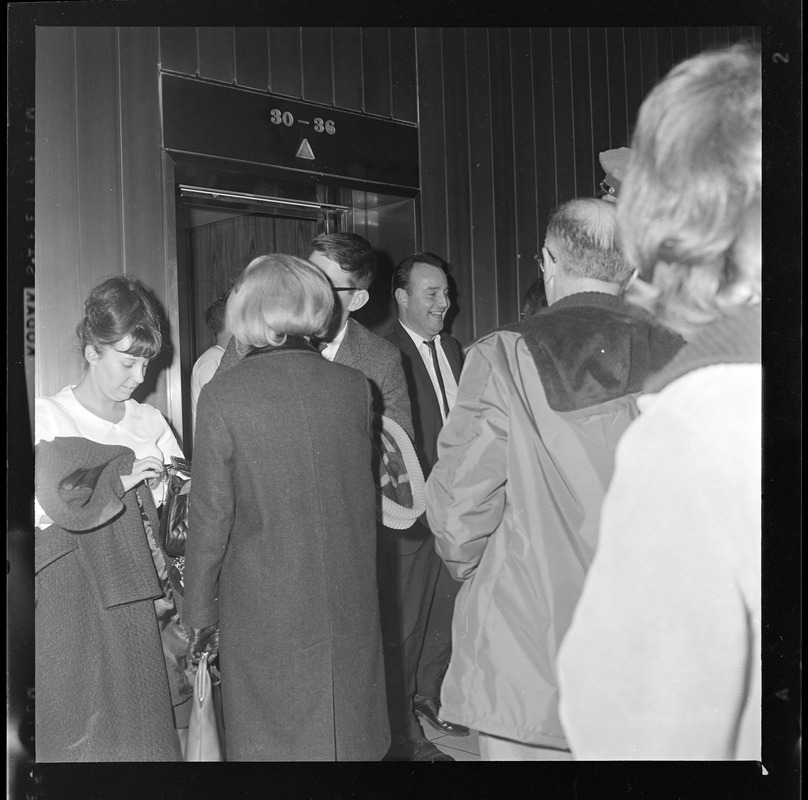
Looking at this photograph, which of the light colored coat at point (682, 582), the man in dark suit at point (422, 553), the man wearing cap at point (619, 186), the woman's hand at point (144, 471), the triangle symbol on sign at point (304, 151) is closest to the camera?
the light colored coat at point (682, 582)

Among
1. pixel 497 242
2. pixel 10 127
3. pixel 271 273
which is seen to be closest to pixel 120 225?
pixel 10 127

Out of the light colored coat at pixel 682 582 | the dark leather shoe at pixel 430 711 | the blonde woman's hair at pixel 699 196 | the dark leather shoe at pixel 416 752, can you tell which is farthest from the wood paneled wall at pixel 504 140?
the dark leather shoe at pixel 416 752

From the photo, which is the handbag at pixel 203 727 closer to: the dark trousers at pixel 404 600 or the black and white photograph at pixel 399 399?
the black and white photograph at pixel 399 399

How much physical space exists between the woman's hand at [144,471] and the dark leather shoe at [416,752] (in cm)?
93

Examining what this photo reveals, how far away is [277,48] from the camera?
2.28m

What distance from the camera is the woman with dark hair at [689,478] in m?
1.67

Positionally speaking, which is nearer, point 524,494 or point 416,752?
point 524,494

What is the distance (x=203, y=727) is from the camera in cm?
210

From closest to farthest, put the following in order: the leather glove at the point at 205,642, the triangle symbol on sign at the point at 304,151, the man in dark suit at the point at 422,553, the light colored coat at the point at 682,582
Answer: the light colored coat at the point at 682,582 < the leather glove at the point at 205,642 < the man in dark suit at the point at 422,553 < the triangle symbol on sign at the point at 304,151

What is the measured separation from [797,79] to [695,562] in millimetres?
1292

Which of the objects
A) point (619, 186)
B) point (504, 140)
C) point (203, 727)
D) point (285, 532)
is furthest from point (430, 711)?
point (504, 140)

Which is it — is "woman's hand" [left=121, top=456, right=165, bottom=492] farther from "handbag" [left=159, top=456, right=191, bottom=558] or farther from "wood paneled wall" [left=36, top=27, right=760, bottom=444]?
"wood paneled wall" [left=36, top=27, right=760, bottom=444]

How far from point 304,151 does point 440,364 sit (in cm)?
71

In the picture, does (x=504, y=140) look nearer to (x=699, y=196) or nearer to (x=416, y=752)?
(x=699, y=196)
